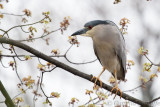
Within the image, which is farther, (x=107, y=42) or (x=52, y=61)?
(x=107, y=42)

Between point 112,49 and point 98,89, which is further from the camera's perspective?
point 112,49

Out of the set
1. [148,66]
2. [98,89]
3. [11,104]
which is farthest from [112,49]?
[11,104]

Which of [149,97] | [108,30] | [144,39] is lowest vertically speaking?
[149,97]

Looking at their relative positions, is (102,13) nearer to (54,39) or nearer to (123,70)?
(54,39)

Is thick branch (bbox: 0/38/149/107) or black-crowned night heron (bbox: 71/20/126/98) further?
black-crowned night heron (bbox: 71/20/126/98)

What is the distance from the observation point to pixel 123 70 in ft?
12.1

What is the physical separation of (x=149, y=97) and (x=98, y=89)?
13.6 ft

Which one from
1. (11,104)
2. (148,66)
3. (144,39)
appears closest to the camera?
(11,104)

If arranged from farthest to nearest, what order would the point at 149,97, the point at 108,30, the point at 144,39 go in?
the point at 144,39 < the point at 149,97 < the point at 108,30

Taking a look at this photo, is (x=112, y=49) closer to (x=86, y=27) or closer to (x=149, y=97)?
(x=86, y=27)

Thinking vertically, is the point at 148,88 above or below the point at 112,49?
below

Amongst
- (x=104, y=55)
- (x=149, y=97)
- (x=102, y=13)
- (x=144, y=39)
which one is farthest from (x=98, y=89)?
(x=102, y=13)

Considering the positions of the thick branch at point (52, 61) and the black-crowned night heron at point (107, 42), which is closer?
the thick branch at point (52, 61)

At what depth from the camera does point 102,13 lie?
876 cm
